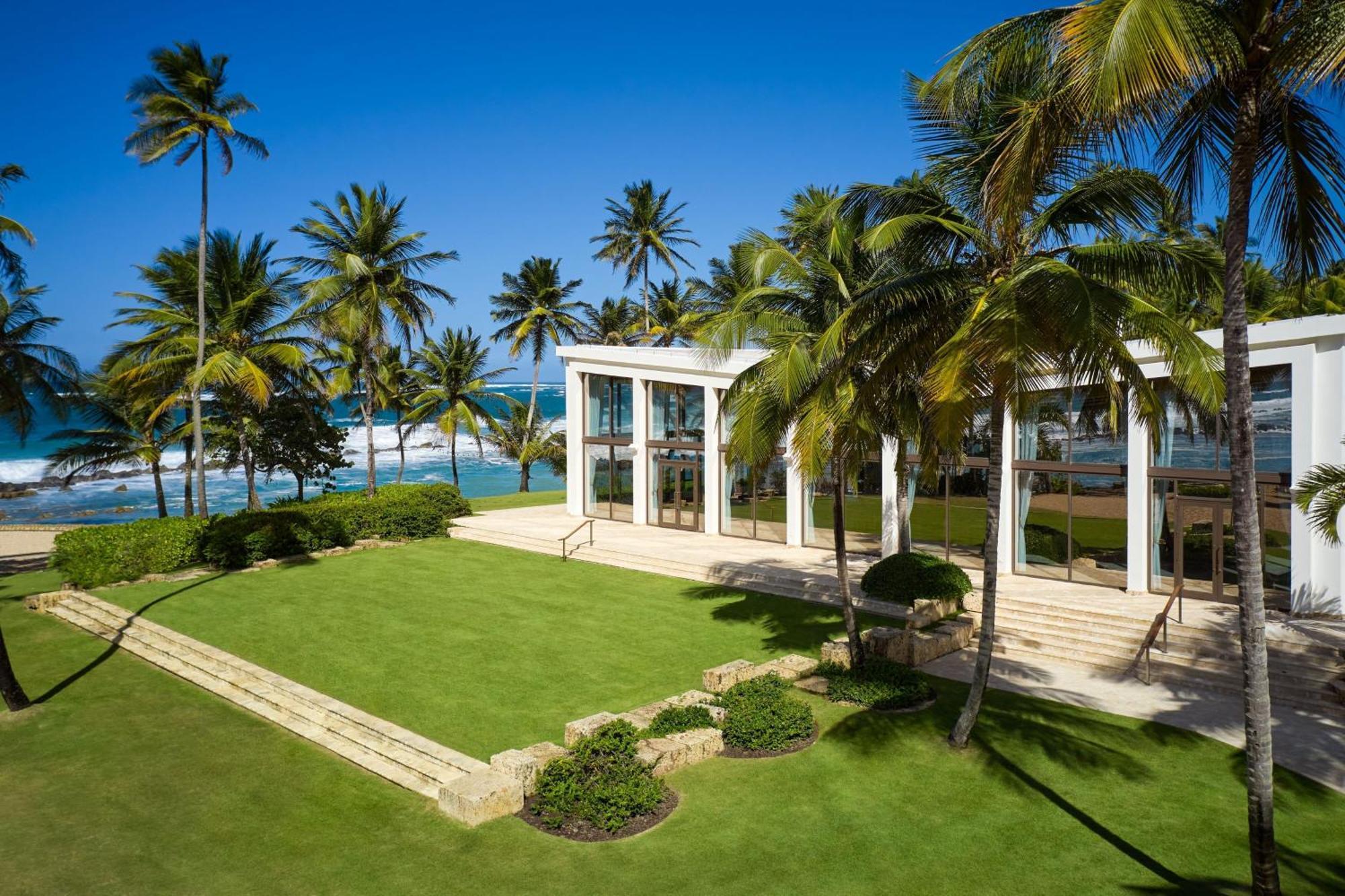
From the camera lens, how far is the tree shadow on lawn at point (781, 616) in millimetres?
16516

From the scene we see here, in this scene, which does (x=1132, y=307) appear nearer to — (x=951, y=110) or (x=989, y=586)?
(x=951, y=110)

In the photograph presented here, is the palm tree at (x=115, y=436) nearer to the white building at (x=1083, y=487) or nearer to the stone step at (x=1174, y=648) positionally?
the white building at (x=1083, y=487)

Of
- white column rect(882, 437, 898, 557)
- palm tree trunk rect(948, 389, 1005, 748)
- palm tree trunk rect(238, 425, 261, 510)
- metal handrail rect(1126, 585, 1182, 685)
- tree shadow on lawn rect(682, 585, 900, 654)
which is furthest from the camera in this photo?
palm tree trunk rect(238, 425, 261, 510)

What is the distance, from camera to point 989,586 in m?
10.7

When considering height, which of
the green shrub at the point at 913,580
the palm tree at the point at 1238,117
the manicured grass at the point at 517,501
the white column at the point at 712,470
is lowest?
the green shrub at the point at 913,580

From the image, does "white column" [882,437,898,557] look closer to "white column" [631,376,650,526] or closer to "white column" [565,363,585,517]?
"white column" [631,376,650,526]

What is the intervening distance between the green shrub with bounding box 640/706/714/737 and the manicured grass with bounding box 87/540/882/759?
1.33 metres

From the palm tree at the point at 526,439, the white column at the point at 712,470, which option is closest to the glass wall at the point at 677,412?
the white column at the point at 712,470

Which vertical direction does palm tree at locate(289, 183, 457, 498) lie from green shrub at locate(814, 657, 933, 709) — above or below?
above

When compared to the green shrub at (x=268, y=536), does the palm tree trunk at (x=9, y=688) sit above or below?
below

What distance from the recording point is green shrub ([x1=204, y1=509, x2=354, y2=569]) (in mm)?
22812

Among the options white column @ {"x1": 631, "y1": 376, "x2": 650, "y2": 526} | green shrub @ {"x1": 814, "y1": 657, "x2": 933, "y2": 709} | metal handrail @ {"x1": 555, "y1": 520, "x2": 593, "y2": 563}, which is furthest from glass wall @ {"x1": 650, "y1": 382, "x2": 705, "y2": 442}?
green shrub @ {"x1": 814, "y1": 657, "x2": 933, "y2": 709}

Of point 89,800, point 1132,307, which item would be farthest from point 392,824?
point 1132,307

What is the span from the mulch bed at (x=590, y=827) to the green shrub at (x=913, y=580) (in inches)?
375
